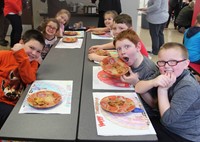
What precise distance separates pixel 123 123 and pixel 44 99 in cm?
50

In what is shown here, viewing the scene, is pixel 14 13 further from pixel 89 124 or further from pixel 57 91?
pixel 89 124

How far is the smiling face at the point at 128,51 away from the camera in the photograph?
1.89 m

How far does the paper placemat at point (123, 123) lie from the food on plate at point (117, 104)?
0.02 m

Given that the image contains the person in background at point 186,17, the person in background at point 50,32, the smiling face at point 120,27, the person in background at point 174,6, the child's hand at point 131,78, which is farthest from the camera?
the person in background at point 174,6

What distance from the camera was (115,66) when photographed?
77.7 inches

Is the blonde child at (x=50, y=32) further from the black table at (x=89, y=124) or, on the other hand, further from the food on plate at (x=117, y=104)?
the food on plate at (x=117, y=104)

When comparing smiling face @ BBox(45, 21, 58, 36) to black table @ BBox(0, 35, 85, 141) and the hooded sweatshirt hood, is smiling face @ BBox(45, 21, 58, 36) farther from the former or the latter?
the hooded sweatshirt hood

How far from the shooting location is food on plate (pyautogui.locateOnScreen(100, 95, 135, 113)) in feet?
4.58

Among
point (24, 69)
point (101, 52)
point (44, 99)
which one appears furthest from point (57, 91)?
point (101, 52)

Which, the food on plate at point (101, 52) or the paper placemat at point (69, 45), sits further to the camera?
the paper placemat at point (69, 45)

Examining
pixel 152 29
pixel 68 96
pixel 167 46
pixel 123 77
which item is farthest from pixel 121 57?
pixel 152 29

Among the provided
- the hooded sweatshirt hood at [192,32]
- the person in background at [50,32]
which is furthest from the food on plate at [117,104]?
the hooded sweatshirt hood at [192,32]

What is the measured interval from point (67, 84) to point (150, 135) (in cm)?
75

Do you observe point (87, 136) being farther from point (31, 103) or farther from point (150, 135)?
point (31, 103)
